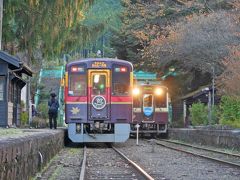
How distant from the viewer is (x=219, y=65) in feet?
98.2

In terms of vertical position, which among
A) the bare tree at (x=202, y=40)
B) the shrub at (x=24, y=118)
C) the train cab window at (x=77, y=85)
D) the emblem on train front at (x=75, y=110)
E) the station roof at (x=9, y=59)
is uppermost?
the bare tree at (x=202, y=40)

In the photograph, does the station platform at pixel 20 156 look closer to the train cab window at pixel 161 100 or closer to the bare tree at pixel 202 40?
the train cab window at pixel 161 100

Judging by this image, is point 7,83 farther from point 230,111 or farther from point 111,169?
point 230,111

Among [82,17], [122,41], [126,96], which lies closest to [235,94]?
[126,96]

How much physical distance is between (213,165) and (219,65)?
1729 cm

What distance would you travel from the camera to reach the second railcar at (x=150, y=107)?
2817 cm

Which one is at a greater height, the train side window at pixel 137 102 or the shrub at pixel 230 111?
the train side window at pixel 137 102

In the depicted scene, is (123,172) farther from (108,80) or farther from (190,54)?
(190,54)

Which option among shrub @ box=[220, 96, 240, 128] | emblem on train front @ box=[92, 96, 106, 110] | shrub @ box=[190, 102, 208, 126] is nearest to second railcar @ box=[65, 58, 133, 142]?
emblem on train front @ box=[92, 96, 106, 110]

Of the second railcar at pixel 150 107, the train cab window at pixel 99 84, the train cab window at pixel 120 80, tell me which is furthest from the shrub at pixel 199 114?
the train cab window at pixel 99 84

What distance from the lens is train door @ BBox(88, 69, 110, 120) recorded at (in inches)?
789

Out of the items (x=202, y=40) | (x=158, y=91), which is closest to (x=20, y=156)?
(x=158, y=91)

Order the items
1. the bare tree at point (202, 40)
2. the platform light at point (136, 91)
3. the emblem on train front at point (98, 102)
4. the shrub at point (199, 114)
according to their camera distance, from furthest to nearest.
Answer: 1. the shrub at point (199, 114)
2. the platform light at point (136, 91)
3. the bare tree at point (202, 40)
4. the emblem on train front at point (98, 102)

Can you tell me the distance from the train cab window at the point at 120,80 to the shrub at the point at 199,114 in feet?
42.2
